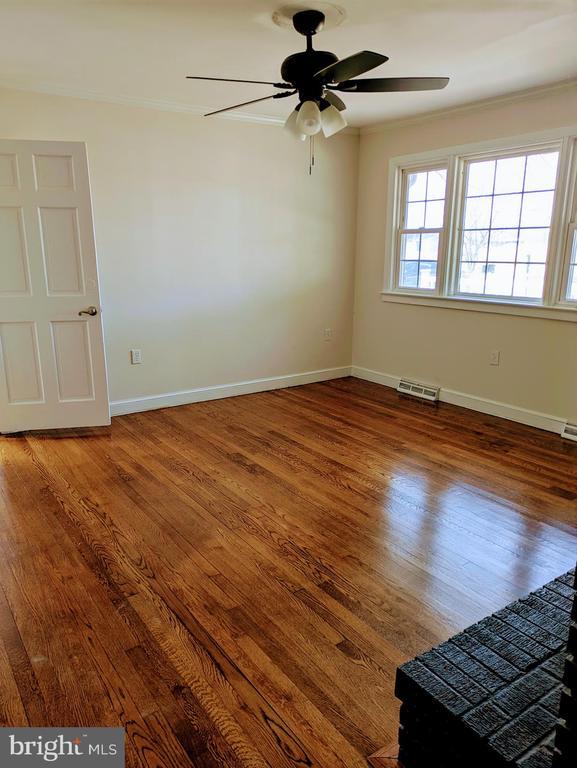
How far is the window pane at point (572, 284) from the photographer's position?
4.02m

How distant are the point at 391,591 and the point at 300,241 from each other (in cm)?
388

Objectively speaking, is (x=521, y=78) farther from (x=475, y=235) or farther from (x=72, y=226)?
(x=72, y=226)

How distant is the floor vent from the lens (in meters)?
5.10

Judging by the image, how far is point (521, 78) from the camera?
3680 millimetres

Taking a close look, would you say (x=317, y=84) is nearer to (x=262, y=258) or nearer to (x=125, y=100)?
(x=125, y=100)

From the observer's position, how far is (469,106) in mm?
4371

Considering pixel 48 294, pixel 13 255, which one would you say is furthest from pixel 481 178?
pixel 13 255

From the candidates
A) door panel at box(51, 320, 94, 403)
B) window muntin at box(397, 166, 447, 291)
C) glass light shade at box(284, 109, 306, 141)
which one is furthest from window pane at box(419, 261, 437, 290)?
door panel at box(51, 320, 94, 403)

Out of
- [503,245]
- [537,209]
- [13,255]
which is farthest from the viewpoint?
[503,245]

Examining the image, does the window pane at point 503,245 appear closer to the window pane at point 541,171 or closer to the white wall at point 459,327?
the window pane at point 541,171

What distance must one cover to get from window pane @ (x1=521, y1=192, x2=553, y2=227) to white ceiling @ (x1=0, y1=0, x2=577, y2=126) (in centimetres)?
79

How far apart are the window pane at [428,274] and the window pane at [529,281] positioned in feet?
2.73

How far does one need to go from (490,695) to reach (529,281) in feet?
12.0

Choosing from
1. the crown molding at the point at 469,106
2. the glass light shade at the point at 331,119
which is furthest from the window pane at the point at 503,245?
the glass light shade at the point at 331,119
